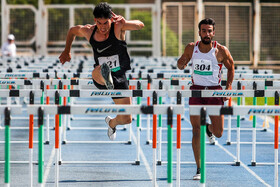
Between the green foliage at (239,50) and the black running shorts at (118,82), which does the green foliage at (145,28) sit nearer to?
the green foliage at (239,50)

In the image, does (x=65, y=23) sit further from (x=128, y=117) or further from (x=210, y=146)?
(x=128, y=117)

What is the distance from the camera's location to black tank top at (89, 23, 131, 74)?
7.55 metres

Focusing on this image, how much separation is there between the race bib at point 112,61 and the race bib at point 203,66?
0.90 metres

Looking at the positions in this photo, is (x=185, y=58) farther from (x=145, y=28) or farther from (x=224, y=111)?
(x=145, y=28)

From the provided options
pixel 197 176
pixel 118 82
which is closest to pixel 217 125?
pixel 197 176

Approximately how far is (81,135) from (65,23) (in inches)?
664

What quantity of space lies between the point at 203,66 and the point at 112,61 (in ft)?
3.48

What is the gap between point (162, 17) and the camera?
29.3 metres

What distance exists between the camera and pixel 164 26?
29234 millimetres

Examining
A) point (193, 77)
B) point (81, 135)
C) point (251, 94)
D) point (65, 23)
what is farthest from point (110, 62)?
point (65, 23)

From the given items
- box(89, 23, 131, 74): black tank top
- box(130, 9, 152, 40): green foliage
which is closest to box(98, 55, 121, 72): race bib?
box(89, 23, 131, 74): black tank top

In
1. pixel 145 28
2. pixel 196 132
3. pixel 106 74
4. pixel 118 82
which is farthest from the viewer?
pixel 145 28

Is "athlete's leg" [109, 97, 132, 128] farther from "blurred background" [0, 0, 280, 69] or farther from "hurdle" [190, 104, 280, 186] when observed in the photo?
"blurred background" [0, 0, 280, 69]

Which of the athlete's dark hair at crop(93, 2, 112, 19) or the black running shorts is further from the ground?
the athlete's dark hair at crop(93, 2, 112, 19)
